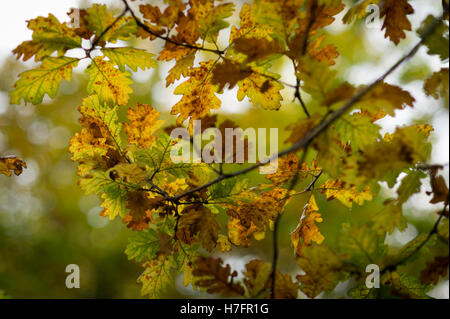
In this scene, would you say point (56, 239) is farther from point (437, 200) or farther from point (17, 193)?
point (437, 200)

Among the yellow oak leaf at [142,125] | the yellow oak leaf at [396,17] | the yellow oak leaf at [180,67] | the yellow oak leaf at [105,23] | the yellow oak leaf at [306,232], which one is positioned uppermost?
the yellow oak leaf at [396,17]

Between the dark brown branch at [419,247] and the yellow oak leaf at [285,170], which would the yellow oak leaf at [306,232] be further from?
the dark brown branch at [419,247]

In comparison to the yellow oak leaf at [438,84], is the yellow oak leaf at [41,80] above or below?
above

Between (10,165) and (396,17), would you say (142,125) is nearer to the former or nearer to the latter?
(10,165)

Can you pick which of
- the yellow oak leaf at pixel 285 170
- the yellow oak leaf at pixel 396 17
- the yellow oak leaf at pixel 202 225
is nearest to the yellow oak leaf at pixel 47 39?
the yellow oak leaf at pixel 202 225

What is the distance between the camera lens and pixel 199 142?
76 cm

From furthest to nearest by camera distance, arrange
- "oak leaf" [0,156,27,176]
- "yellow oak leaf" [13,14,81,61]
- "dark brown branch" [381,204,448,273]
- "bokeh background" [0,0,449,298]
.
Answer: "bokeh background" [0,0,449,298] < "oak leaf" [0,156,27,176] < "yellow oak leaf" [13,14,81,61] < "dark brown branch" [381,204,448,273]

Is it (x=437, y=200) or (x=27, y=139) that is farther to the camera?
(x=27, y=139)

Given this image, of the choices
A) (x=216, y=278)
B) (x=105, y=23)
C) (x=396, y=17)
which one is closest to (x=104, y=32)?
(x=105, y=23)

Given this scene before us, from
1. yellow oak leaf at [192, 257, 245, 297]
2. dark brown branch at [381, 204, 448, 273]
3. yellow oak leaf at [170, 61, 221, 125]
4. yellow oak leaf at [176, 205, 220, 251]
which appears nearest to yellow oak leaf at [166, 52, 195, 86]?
yellow oak leaf at [170, 61, 221, 125]

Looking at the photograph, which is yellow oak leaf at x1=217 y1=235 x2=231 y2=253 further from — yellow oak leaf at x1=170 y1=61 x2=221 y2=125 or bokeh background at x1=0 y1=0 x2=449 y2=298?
bokeh background at x1=0 y1=0 x2=449 y2=298

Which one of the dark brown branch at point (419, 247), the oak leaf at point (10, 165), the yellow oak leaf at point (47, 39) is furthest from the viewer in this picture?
the oak leaf at point (10, 165)
